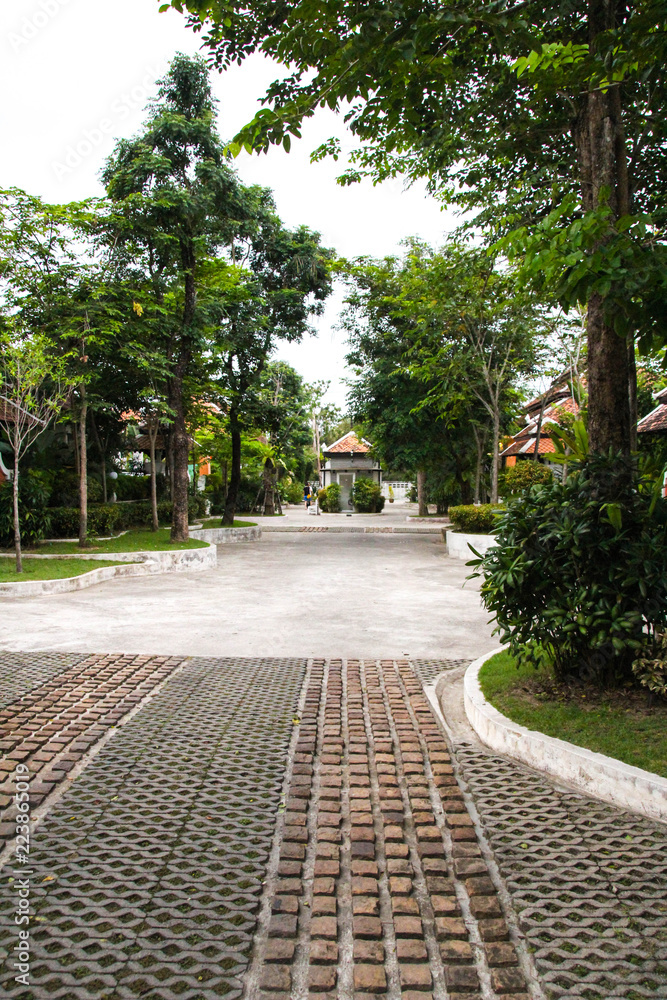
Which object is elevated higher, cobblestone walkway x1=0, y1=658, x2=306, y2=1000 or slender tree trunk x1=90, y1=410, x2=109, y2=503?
slender tree trunk x1=90, y1=410, x2=109, y2=503

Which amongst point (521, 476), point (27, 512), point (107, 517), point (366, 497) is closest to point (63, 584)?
point (27, 512)

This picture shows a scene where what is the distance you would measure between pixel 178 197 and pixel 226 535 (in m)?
11.5

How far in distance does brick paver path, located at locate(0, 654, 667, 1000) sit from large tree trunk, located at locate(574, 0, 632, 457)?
2.65 metres


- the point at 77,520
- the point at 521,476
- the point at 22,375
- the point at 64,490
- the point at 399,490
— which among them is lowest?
the point at 77,520

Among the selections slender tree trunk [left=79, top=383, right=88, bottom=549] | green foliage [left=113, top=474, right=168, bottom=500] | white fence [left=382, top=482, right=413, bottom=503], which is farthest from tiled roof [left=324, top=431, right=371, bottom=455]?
slender tree trunk [left=79, top=383, right=88, bottom=549]

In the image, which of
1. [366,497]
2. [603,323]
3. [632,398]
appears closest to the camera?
[603,323]

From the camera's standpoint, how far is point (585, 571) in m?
4.64

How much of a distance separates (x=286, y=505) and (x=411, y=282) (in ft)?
136

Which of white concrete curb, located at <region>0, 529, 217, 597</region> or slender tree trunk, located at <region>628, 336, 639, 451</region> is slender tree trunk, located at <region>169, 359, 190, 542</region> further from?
slender tree trunk, located at <region>628, 336, 639, 451</region>

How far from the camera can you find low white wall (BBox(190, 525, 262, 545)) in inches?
864

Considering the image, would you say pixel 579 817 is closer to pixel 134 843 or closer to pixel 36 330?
pixel 134 843

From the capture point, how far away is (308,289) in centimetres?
2559

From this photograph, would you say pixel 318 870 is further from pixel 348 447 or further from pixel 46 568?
pixel 348 447

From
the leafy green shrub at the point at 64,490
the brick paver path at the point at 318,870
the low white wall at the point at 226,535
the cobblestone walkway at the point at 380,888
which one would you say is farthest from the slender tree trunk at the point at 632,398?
the low white wall at the point at 226,535
